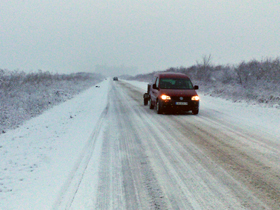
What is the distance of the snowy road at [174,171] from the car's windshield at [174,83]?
449cm

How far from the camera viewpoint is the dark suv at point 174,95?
34.2 feet

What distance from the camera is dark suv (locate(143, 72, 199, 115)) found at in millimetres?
10422

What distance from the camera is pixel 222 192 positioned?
322 centimetres

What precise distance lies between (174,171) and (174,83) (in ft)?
26.2

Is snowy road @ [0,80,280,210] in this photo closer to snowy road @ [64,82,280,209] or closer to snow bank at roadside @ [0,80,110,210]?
snowy road @ [64,82,280,209]

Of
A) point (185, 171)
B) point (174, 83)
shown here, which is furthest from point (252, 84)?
point (185, 171)

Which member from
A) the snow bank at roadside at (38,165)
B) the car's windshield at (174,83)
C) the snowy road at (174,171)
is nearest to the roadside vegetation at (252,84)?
the car's windshield at (174,83)

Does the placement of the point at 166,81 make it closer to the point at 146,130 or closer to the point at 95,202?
the point at 146,130

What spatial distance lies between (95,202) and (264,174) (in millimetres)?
2763

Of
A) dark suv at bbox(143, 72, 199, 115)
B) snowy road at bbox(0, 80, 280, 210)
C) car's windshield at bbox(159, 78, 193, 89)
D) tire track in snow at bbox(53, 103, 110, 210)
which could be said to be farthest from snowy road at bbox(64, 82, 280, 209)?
car's windshield at bbox(159, 78, 193, 89)

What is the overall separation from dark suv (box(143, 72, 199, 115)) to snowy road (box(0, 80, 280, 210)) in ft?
10.9

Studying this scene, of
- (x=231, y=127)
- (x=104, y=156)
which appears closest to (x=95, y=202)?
(x=104, y=156)

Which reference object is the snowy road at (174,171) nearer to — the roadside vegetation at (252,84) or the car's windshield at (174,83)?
the car's windshield at (174,83)

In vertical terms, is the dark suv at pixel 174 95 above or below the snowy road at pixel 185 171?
above
